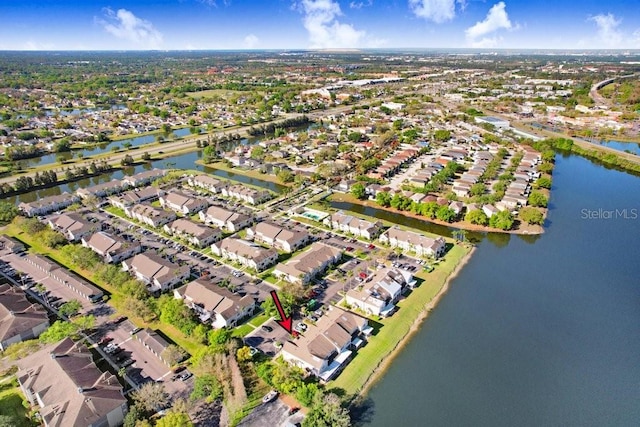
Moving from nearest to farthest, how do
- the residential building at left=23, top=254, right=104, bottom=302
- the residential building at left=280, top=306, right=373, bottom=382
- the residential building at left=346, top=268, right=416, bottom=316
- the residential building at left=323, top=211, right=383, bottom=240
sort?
the residential building at left=280, top=306, right=373, bottom=382, the residential building at left=346, top=268, right=416, bottom=316, the residential building at left=23, top=254, right=104, bottom=302, the residential building at left=323, top=211, right=383, bottom=240

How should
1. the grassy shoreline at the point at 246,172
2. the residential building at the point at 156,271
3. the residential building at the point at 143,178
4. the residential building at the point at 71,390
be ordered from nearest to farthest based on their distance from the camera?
the residential building at the point at 71,390 < the residential building at the point at 156,271 < the residential building at the point at 143,178 < the grassy shoreline at the point at 246,172

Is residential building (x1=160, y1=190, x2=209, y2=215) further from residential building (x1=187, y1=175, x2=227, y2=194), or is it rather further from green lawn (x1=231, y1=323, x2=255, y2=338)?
green lawn (x1=231, y1=323, x2=255, y2=338)

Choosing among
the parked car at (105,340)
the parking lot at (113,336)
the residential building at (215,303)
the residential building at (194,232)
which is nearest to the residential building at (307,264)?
the residential building at (215,303)

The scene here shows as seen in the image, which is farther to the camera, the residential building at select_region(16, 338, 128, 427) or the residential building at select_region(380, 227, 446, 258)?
the residential building at select_region(380, 227, 446, 258)

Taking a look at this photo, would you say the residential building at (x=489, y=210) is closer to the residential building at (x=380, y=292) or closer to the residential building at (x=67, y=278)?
the residential building at (x=380, y=292)

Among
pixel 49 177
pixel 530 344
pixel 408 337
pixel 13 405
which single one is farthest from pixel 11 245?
pixel 530 344

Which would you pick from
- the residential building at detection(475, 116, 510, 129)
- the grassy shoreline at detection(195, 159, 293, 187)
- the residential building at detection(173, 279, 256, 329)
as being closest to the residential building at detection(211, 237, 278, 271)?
the residential building at detection(173, 279, 256, 329)
